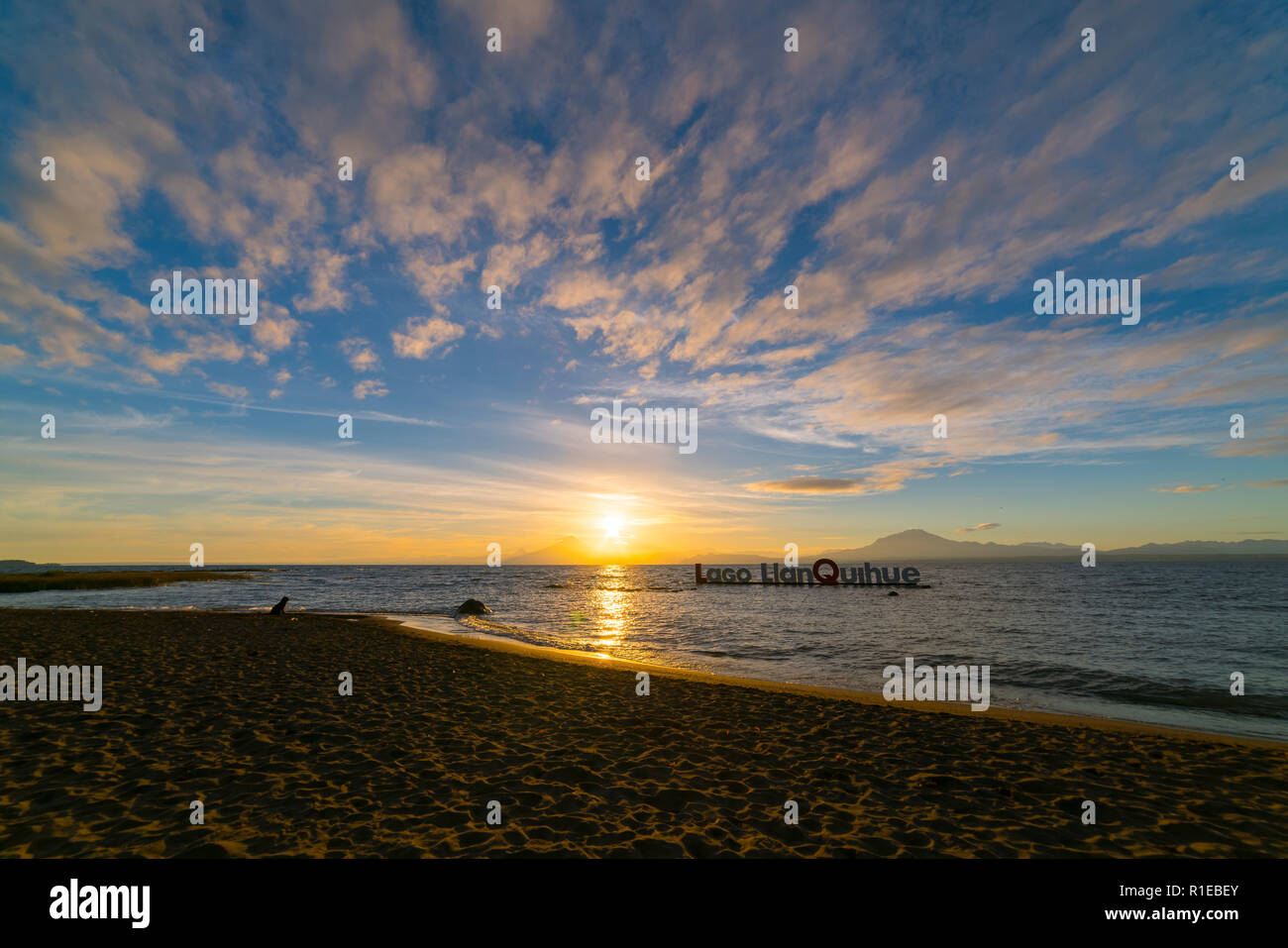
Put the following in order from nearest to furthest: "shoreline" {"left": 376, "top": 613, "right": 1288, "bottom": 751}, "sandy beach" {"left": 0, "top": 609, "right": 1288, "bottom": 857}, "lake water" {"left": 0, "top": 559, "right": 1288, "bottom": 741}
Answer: "sandy beach" {"left": 0, "top": 609, "right": 1288, "bottom": 857}
"shoreline" {"left": 376, "top": 613, "right": 1288, "bottom": 751}
"lake water" {"left": 0, "top": 559, "right": 1288, "bottom": 741}

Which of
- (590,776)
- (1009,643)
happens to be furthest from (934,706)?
(1009,643)

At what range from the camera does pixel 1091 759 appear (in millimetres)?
9906

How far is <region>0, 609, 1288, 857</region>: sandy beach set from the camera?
6.46 metres

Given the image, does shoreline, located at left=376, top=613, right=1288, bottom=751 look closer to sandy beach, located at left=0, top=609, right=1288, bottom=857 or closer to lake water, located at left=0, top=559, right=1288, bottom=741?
sandy beach, located at left=0, top=609, right=1288, bottom=857

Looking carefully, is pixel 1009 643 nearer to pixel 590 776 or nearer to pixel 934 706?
pixel 934 706

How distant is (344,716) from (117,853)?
5934mm

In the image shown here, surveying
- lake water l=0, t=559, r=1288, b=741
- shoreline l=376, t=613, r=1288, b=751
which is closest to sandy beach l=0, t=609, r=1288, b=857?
shoreline l=376, t=613, r=1288, b=751

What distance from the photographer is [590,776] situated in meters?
8.66

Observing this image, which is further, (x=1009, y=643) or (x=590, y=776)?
(x=1009, y=643)

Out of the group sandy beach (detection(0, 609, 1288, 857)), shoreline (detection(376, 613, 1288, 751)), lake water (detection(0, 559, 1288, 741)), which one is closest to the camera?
sandy beach (detection(0, 609, 1288, 857))

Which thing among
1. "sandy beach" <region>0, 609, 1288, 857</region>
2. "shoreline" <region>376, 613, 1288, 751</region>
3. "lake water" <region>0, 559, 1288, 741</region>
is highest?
"sandy beach" <region>0, 609, 1288, 857</region>

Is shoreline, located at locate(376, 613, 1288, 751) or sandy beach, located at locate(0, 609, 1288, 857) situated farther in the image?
shoreline, located at locate(376, 613, 1288, 751)
